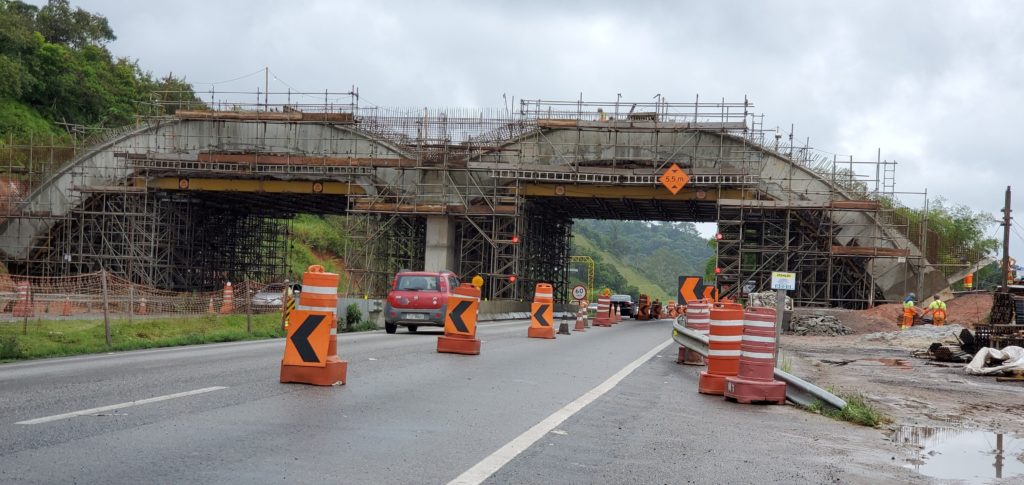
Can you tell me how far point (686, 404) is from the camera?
11914 millimetres

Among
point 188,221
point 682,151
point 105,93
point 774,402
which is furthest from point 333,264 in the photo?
point 774,402

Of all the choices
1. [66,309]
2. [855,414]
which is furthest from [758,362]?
[66,309]

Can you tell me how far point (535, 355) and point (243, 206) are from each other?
147ft

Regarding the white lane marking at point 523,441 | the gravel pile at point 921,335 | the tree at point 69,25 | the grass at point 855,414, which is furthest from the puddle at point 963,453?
the tree at point 69,25

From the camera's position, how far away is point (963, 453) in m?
9.41

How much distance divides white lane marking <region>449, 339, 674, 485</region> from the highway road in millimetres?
27

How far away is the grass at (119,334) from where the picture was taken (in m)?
17.3

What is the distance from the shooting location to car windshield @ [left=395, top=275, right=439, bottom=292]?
90.0 ft

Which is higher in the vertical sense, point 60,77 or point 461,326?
point 60,77

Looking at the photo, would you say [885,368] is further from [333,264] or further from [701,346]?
[333,264]

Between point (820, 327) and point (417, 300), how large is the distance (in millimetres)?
20150

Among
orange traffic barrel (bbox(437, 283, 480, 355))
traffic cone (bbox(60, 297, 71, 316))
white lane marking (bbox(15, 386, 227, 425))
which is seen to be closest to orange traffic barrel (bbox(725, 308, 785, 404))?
white lane marking (bbox(15, 386, 227, 425))

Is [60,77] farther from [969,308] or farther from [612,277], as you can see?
[612,277]

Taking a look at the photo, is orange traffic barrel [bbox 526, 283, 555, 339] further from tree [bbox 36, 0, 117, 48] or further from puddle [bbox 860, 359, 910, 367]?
tree [bbox 36, 0, 117, 48]
